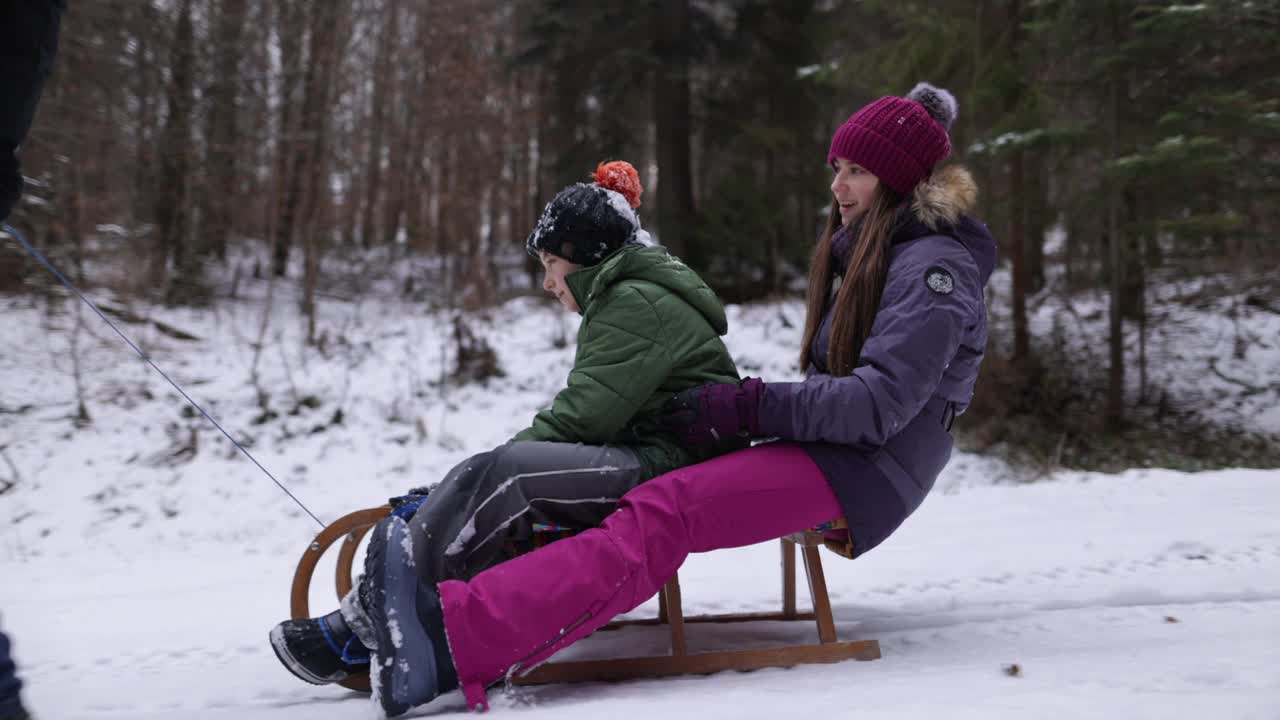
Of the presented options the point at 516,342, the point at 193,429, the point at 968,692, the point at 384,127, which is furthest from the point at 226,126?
the point at 968,692

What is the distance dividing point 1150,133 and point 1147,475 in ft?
14.6

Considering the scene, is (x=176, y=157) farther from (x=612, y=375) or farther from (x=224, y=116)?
(x=612, y=375)

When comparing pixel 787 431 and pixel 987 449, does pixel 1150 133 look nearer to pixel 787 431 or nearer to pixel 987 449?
pixel 987 449

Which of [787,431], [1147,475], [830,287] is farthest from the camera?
[1147,475]

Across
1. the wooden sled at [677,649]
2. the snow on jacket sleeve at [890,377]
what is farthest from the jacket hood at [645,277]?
the wooden sled at [677,649]

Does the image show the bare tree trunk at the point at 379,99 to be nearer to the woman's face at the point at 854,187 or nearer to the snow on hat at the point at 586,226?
the snow on hat at the point at 586,226

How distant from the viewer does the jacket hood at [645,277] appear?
263 centimetres

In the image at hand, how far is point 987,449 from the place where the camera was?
841 centimetres

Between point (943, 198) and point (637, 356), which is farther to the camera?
point (943, 198)

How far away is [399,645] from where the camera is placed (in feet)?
7.07

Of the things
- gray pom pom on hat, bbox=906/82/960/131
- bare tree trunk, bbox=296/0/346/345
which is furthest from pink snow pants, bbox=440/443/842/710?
bare tree trunk, bbox=296/0/346/345

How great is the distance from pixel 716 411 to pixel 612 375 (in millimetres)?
313

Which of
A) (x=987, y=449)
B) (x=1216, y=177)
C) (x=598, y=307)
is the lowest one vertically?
(x=987, y=449)

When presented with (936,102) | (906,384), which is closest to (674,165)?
(936,102)
